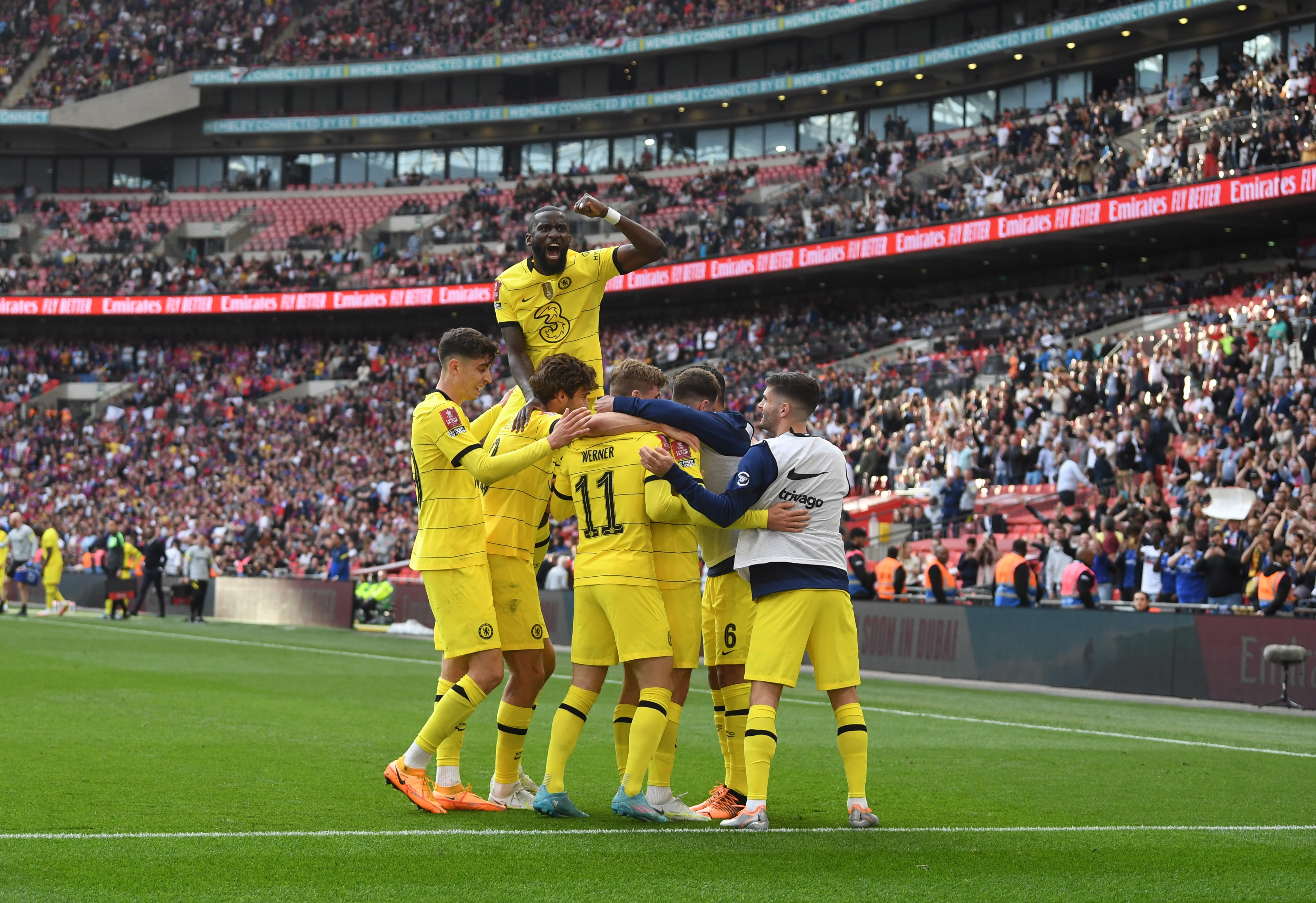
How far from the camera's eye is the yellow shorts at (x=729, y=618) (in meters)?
7.64

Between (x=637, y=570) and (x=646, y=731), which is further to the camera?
(x=637, y=570)

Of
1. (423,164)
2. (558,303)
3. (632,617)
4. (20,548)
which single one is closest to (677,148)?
(423,164)

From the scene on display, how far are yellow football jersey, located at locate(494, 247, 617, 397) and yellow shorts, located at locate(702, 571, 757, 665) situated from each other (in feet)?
5.94

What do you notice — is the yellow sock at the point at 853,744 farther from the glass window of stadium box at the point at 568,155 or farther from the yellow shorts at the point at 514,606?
the glass window of stadium box at the point at 568,155

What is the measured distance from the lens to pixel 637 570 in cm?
714

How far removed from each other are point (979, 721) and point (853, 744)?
279 inches

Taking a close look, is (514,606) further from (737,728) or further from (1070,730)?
(1070,730)

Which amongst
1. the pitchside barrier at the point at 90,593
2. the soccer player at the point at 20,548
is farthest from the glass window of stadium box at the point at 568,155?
the soccer player at the point at 20,548

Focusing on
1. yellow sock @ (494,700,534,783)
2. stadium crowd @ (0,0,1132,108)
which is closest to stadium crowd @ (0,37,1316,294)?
stadium crowd @ (0,0,1132,108)

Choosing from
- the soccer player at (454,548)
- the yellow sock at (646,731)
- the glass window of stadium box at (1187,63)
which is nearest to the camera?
the yellow sock at (646,731)

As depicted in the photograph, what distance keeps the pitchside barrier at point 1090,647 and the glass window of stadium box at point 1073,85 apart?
2478 cm

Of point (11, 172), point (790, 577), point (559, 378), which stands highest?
point (11, 172)

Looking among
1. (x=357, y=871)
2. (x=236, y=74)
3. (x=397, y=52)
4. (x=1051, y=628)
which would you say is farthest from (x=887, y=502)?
(x=236, y=74)

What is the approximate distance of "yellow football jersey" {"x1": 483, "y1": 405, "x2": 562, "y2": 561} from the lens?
7836mm
